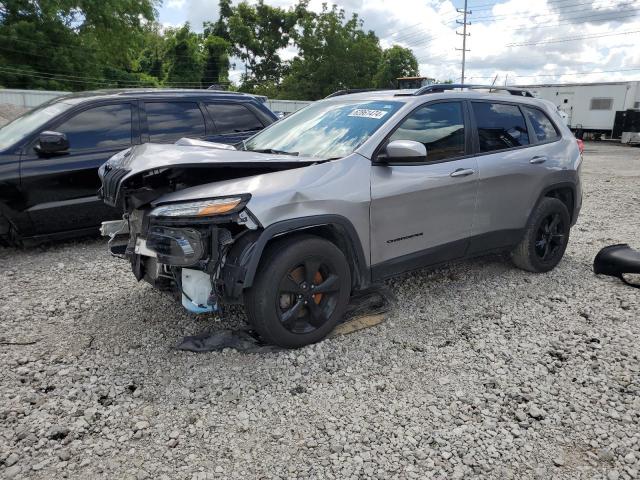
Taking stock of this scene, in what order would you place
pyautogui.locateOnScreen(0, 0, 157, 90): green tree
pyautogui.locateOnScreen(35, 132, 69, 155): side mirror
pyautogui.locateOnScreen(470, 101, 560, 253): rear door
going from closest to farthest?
pyautogui.locateOnScreen(470, 101, 560, 253): rear door
pyautogui.locateOnScreen(35, 132, 69, 155): side mirror
pyautogui.locateOnScreen(0, 0, 157, 90): green tree

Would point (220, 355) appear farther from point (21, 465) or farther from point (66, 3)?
point (66, 3)

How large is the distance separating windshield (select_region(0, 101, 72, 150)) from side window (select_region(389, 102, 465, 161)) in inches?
153

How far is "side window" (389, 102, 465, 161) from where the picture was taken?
393 centimetres

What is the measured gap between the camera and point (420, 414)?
2857 millimetres

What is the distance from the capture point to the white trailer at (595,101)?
1041 inches

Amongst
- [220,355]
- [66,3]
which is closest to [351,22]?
[66,3]

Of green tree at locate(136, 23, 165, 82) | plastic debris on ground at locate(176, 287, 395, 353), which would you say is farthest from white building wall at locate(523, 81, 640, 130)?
green tree at locate(136, 23, 165, 82)

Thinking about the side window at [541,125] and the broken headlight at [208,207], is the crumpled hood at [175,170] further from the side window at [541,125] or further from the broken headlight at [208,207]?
the side window at [541,125]

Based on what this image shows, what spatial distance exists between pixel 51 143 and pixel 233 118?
223 cm

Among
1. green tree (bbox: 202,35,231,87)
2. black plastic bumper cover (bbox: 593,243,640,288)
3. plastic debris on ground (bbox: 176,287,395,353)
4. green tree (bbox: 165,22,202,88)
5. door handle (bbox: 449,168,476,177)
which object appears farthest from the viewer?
green tree (bbox: 202,35,231,87)

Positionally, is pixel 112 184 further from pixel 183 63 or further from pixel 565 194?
pixel 183 63

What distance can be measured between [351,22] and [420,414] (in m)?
53.5

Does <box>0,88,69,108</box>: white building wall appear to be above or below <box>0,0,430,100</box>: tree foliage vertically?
below

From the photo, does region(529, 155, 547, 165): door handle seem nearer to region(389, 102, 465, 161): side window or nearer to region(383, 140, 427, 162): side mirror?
region(389, 102, 465, 161): side window
